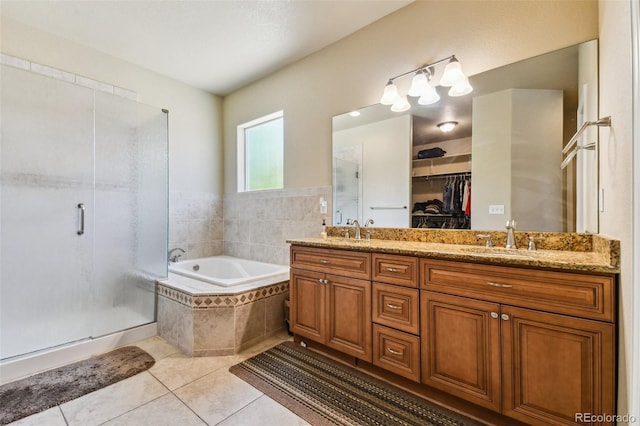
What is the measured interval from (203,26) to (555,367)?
10.8 ft

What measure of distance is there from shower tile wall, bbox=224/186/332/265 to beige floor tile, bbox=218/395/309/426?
1.56 meters

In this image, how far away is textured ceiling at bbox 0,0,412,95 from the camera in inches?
87.3

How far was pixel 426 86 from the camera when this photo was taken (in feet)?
6.74

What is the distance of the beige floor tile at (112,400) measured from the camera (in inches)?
59.2


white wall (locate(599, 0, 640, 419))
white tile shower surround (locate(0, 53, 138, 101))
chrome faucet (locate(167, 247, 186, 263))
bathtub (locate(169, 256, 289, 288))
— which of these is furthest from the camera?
chrome faucet (locate(167, 247, 186, 263))

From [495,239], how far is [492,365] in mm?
802

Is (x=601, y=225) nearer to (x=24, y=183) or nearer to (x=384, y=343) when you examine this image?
(x=384, y=343)

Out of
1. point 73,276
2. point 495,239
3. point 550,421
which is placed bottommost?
point 550,421

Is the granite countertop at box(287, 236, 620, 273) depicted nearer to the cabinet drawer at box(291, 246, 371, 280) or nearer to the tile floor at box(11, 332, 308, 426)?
the cabinet drawer at box(291, 246, 371, 280)

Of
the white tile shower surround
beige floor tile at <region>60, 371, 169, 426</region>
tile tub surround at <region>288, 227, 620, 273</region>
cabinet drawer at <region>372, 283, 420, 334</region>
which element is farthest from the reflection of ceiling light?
the white tile shower surround

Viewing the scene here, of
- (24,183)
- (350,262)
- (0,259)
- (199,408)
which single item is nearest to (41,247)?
(0,259)

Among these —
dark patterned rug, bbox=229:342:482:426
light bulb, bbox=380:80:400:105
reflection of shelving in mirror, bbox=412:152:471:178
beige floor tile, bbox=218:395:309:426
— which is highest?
light bulb, bbox=380:80:400:105

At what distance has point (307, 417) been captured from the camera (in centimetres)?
149

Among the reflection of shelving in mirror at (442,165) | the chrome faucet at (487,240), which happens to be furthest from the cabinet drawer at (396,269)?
the reflection of shelving in mirror at (442,165)
